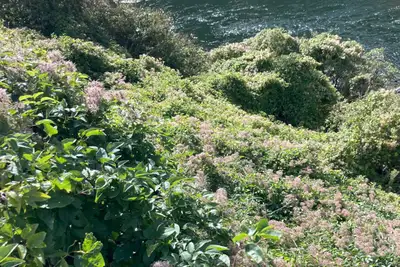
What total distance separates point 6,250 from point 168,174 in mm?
1498

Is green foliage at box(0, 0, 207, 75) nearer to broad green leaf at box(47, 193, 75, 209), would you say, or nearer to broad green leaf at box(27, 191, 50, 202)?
broad green leaf at box(47, 193, 75, 209)

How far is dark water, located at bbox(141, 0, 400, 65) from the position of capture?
818 inches

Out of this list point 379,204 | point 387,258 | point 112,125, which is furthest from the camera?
point 379,204

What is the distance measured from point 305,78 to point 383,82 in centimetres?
341

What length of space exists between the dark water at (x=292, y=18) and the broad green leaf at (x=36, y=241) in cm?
1947

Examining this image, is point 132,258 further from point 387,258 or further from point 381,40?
point 381,40

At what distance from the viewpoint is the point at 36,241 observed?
199 centimetres

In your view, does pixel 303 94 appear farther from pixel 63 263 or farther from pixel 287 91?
pixel 63 263

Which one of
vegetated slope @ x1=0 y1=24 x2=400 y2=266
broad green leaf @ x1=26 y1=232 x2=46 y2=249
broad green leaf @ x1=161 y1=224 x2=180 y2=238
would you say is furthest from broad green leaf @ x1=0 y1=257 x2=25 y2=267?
broad green leaf @ x1=161 y1=224 x2=180 y2=238

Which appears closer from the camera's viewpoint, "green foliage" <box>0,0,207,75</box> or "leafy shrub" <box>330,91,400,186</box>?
"leafy shrub" <box>330,91,400,186</box>

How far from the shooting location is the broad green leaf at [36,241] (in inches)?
78.1

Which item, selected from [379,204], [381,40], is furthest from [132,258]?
[381,40]

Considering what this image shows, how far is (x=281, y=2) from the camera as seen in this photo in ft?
85.8

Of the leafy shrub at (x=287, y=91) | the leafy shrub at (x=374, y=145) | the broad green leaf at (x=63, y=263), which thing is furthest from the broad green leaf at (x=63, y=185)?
the leafy shrub at (x=287, y=91)
